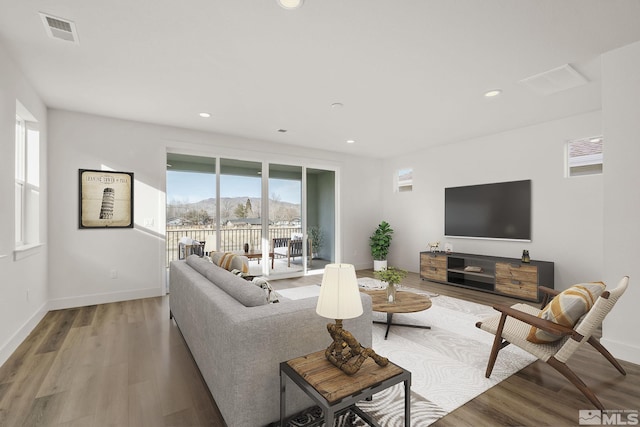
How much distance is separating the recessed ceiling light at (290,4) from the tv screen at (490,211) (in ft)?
14.5

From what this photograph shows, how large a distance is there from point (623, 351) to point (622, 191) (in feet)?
4.44

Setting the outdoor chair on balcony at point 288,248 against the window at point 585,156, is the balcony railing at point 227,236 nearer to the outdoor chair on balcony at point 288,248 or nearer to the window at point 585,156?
the outdoor chair on balcony at point 288,248

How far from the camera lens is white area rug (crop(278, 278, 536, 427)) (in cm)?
192

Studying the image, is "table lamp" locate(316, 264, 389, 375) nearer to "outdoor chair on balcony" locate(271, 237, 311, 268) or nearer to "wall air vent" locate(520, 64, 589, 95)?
"wall air vent" locate(520, 64, 589, 95)

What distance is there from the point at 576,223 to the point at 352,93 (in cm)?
366

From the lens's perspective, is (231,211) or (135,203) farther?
(231,211)

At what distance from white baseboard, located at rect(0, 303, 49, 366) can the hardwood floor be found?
2.0 inches

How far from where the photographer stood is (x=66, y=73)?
302 centimetres

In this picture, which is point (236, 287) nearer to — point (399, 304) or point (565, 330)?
point (399, 304)

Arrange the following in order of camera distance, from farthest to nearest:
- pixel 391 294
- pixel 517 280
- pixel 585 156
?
pixel 517 280, pixel 585 156, pixel 391 294

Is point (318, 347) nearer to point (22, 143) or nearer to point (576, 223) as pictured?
point (22, 143)

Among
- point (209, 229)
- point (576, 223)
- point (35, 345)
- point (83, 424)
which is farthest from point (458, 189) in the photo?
point (35, 345)

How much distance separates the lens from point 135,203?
178 inches

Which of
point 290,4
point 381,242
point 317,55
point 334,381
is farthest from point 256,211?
point 334,381
